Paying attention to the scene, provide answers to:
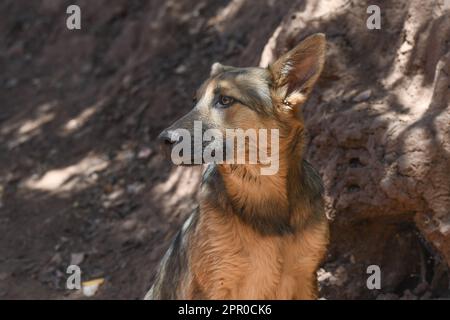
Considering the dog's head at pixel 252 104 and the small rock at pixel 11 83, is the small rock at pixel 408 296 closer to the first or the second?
the dog's head at pixel 252 104

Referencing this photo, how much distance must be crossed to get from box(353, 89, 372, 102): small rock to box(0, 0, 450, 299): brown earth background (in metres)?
0.02

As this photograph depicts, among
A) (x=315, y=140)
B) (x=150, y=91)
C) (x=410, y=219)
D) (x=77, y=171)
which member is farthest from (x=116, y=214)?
Answer: (x=410, y=219)

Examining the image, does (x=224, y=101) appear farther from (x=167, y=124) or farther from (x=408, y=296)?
(x=167, y=124)

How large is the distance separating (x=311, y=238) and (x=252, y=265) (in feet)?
1.39

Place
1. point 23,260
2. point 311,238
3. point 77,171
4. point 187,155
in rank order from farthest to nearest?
point 77,171
point 23,260
point 311,238
point 187,155

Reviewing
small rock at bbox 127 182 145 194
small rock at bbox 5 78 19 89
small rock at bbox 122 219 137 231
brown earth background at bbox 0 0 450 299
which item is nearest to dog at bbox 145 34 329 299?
brown earth background at bbox 0 0 450 299

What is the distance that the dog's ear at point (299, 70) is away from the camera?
16.2 ft

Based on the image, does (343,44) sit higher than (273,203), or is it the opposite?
(343,44)

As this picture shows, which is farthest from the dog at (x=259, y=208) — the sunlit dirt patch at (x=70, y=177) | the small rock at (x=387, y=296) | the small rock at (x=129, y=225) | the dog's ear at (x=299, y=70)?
the sunlit dirt patch at (x=70, y=177)

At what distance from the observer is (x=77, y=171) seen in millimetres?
9180

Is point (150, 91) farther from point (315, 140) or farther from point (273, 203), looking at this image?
point (273, 203)

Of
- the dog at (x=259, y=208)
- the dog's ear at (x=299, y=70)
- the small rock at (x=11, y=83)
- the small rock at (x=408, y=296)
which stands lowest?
the small rock at (x=408, y=296)

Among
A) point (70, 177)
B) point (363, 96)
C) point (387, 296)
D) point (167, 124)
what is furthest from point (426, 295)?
point (70, 177)

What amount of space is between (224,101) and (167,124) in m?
4.01
